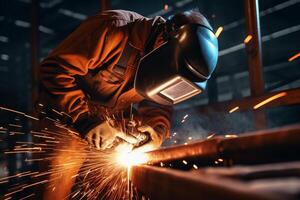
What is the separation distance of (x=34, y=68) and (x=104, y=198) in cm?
297

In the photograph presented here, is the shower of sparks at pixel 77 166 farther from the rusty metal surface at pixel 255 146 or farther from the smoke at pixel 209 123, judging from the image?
the rusty metal surface at pixel 255 146

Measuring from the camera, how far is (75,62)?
2250 mm

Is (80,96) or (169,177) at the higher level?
(80,96)

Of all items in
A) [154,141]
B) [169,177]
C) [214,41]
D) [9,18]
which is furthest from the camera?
[9,18]

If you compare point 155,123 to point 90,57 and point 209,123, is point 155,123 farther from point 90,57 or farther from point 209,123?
point 90,57

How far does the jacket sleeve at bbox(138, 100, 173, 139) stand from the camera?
8.97ft

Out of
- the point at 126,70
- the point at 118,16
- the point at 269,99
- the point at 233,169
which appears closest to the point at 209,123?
the point at 269,99

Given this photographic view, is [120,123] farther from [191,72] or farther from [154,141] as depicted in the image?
[191,72]

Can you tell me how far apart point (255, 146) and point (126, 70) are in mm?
1607

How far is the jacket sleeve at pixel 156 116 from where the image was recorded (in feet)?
8.97

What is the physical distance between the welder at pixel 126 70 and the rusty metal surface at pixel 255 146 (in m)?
0.73

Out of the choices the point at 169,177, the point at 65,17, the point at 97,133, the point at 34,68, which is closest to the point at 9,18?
the point at 65,17

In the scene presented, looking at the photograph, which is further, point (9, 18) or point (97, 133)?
point (9, 18)

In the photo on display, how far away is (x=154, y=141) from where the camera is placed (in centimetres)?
250
